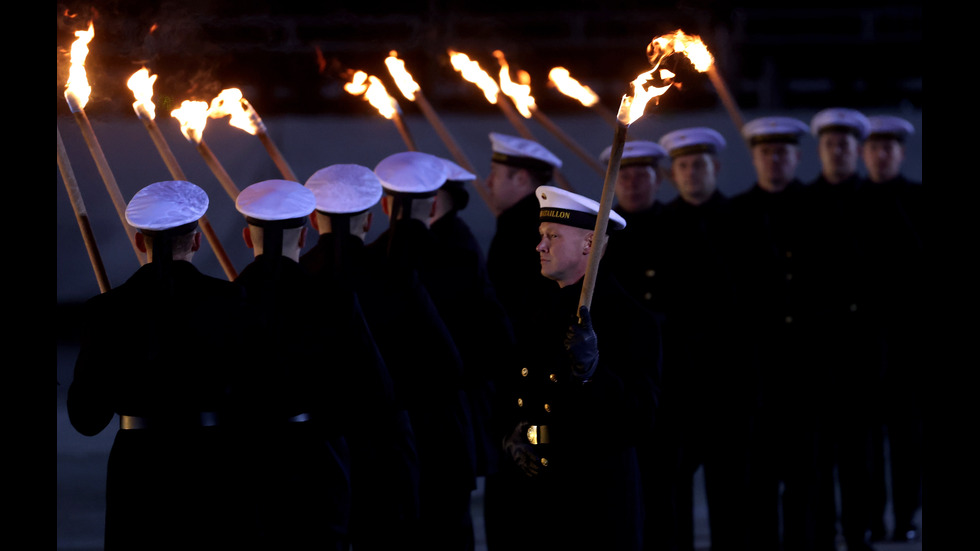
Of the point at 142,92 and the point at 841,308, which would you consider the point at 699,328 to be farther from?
the point at 142,92

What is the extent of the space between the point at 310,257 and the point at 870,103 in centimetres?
758

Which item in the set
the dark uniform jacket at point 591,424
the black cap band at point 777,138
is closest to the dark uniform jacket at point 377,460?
the dark uniform jacket at point 591,424

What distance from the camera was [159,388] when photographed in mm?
3184

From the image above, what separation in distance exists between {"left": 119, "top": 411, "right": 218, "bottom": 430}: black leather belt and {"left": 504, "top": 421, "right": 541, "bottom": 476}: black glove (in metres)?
0.96

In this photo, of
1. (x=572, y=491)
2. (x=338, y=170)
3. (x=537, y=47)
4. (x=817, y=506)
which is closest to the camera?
(x=572, y=491)

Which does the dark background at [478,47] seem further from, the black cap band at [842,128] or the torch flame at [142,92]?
the torch flame at [142,92]

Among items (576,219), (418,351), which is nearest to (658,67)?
(576,219)

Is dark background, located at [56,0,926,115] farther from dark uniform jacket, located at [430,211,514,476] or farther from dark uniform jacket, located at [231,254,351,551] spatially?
dark uniform jacket, located at [231,254,351,551]

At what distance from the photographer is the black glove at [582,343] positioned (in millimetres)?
3014

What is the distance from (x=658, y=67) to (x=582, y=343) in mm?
864

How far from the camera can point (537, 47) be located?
9.66 meters

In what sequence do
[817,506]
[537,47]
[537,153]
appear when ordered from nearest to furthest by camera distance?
[817,506] → [537,153] → [537,47]

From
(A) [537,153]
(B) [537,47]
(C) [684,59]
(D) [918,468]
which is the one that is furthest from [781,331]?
(B) [537,47]

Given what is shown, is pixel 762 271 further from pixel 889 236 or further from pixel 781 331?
pixel 889 236
